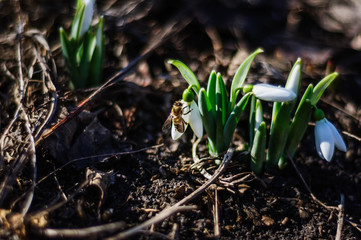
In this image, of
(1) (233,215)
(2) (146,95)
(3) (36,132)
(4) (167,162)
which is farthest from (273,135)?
(3) (36,132)

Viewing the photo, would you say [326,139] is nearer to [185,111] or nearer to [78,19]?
[185,111]

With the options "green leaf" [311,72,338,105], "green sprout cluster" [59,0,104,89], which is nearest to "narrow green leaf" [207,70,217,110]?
"green leaf" [311,72,338,105]

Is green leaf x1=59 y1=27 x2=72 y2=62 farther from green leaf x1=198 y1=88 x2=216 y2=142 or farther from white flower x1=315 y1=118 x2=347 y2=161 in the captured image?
white flower x1=315 y1=118 x2=347 y2=161

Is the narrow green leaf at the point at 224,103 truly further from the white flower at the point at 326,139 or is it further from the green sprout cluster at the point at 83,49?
the green sprout cluster at the point at 83,49

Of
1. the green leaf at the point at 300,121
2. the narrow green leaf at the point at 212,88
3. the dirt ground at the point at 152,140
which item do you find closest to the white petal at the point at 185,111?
the narrow green leaf at the point at 212,88

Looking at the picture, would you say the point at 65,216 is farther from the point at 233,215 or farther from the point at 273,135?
the point at 273,135
